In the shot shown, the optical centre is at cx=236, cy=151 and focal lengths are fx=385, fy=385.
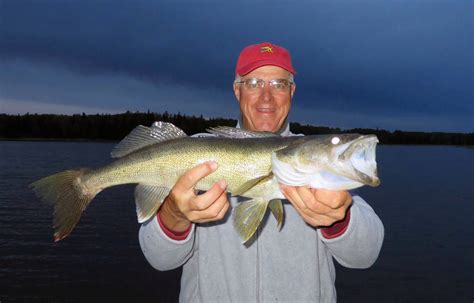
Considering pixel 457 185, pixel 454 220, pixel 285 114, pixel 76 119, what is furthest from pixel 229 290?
pixel 76 119

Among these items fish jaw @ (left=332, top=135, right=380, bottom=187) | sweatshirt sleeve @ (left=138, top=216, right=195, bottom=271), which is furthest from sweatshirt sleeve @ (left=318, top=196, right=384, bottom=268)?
sweatshirt sleeve @ (left=138, top=216, right=195, bottom=271)

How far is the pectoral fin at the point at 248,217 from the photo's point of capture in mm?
3311

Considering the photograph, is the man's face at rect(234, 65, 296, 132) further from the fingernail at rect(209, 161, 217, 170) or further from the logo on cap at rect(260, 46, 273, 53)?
the fingernail at rect(209, 161, 217, 170)

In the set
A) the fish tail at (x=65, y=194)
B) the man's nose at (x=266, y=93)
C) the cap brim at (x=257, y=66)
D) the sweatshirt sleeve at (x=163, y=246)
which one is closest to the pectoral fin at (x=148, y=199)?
the sweatshirt sleeve at (x=163, y=246)

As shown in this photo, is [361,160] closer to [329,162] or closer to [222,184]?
[329,162]

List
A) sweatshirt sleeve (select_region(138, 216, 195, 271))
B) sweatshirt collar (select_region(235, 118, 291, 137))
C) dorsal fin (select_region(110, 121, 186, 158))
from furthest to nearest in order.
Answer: sweatshirt collar (select_region(235, 118, 291, 137))
dorsal fin (select_region(110, 121, 186, 158))
sweatshirt sleeve (select_region(138, 216, 195, 271))

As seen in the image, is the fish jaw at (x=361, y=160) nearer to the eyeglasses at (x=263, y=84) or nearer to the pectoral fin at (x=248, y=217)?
the pectoral fin at (x=248, y=217)

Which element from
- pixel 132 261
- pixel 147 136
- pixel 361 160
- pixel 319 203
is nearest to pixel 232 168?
pixel 319 203

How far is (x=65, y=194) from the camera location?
390cm

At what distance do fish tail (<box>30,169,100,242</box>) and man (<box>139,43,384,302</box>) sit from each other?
0.68m

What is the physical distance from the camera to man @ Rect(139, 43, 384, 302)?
3256mm

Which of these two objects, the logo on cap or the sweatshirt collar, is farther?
the sweatshirt collar

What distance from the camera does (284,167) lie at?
319cm

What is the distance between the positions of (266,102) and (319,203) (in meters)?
1.79
